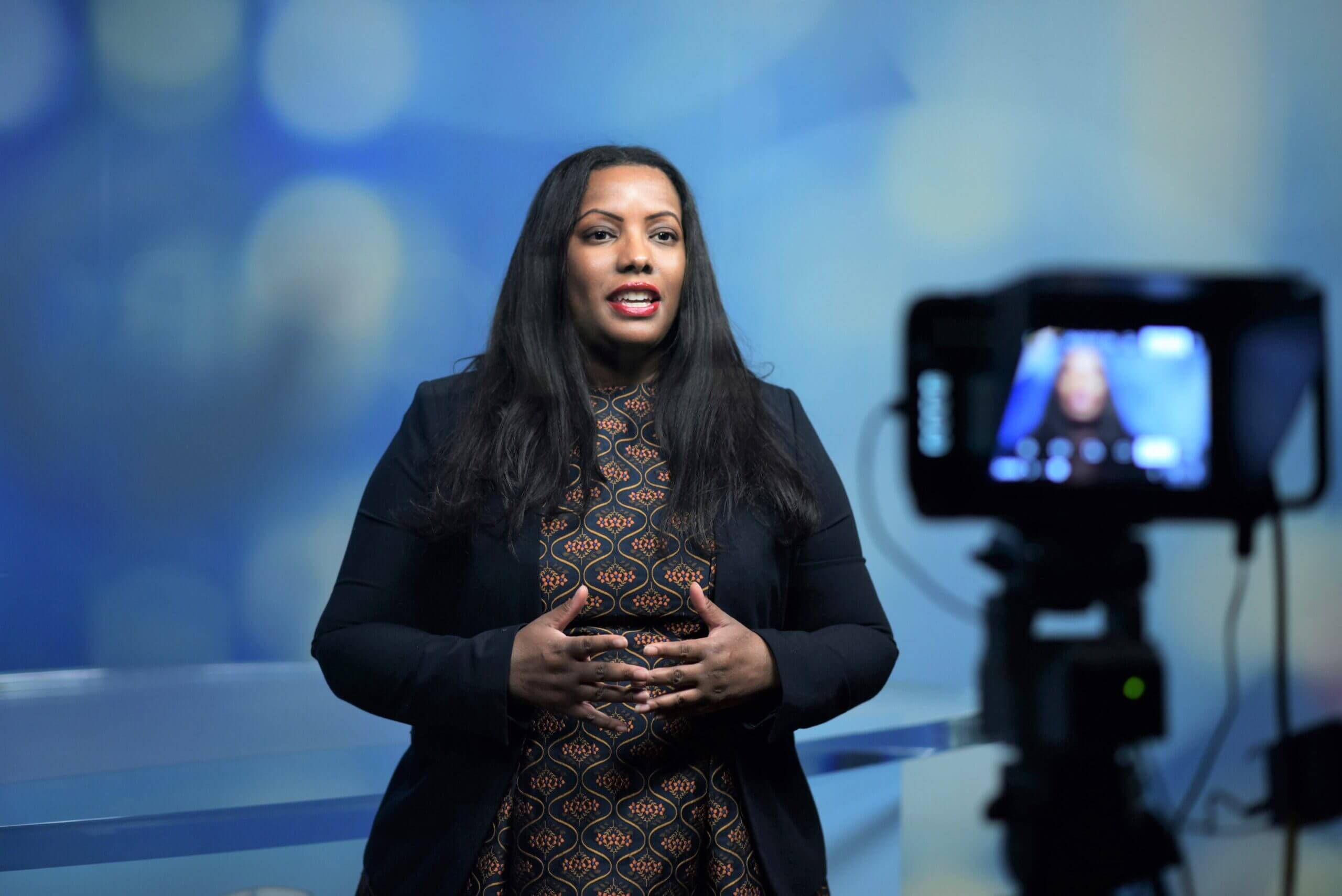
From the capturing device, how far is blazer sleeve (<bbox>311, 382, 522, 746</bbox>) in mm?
937

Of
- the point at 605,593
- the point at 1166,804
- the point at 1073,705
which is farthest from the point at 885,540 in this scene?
the point at 605,593

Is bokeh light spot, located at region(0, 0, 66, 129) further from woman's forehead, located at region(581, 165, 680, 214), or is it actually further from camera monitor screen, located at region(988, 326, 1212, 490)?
camera monitor screen, located at region(988, 326, 1212, 490)

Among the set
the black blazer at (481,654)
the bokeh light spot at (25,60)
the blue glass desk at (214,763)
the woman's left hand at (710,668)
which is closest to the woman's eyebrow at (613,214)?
the black blazer at (481,654)

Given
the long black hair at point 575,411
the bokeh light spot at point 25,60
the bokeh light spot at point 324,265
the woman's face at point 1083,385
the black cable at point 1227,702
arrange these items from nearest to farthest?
1. the long black hair at point 575,411
2. the woman's face at point 1083,385
3. the bokeh light spot at point 25,60
4. the bokeh light spot at point 324,265
5. the black cable at point 1227,702

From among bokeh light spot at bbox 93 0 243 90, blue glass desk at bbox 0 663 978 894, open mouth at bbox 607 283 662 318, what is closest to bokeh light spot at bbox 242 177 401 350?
bokeh light spot at bbox 93 0 243 90

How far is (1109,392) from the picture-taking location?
1282mm

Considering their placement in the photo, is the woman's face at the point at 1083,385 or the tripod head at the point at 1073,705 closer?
the tripod head at the point at 1073,705

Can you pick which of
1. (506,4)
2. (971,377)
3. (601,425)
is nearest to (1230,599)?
(971,377)

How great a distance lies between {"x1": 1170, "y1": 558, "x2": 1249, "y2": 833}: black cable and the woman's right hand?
1274mm

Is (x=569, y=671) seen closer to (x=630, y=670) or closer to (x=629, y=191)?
(x=630, y=670)

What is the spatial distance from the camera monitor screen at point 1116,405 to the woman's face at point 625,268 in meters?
0.39

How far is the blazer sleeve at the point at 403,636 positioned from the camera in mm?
937

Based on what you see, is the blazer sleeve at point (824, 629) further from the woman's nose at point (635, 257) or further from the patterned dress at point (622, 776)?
the woman's nose at point (635, 257)

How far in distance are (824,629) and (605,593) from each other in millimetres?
201
